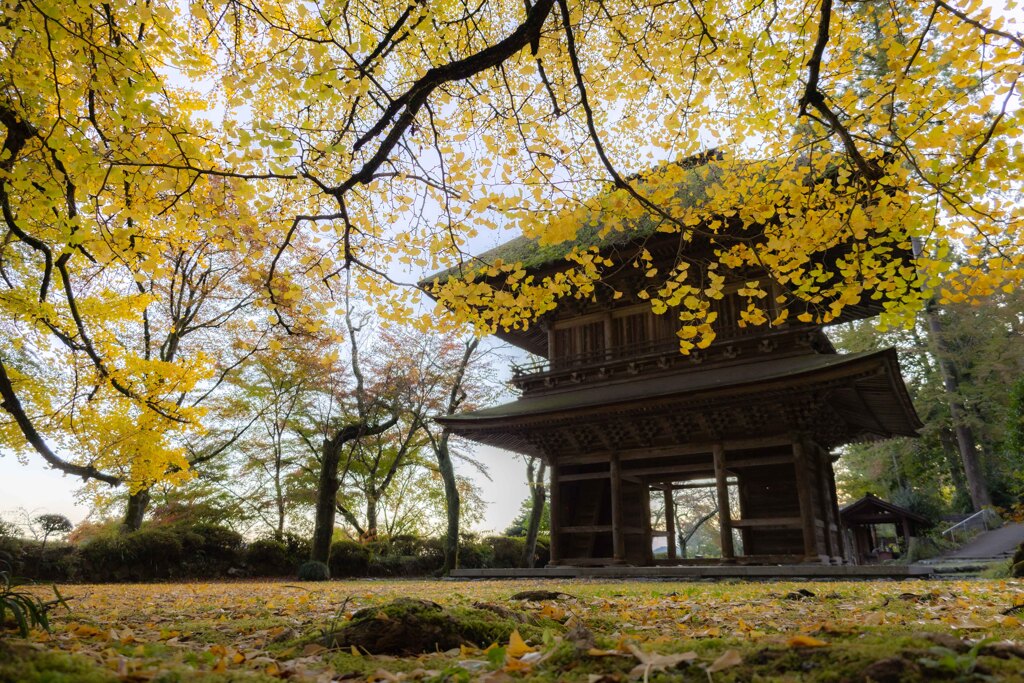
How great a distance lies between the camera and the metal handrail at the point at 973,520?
20438 mm

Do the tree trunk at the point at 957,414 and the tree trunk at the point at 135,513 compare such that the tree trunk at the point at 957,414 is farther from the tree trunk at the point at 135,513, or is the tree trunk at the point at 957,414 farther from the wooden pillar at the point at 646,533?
the tree trunk at the point at 135,513

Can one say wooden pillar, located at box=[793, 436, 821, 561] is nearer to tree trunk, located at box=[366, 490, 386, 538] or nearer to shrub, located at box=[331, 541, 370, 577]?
shrub, located at box=[331, 541, 370, 577]

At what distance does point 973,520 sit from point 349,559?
72.2 ft

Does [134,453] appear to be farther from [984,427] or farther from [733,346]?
[984,427]

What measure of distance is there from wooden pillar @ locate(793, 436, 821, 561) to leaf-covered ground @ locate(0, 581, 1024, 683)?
6247 mm

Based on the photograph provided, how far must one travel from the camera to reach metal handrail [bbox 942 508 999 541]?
2044 centimetres

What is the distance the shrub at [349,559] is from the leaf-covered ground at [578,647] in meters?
12.8

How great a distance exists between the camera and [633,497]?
45.4 ft

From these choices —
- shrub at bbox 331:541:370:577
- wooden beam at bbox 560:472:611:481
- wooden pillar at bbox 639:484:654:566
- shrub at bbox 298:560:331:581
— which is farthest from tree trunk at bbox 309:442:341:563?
wooden pillar at bbox 639:484:654:566

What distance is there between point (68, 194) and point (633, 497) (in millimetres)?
12286

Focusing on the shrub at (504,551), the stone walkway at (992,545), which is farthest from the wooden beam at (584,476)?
the stone walkway at (992,545)

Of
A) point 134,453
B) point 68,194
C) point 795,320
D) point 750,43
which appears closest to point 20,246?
point 134,453

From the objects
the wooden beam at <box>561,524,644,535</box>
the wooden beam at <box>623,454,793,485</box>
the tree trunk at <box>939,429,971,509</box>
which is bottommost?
the wooden beam at <box>561,524,644,535</box>

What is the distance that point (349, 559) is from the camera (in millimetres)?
16656
